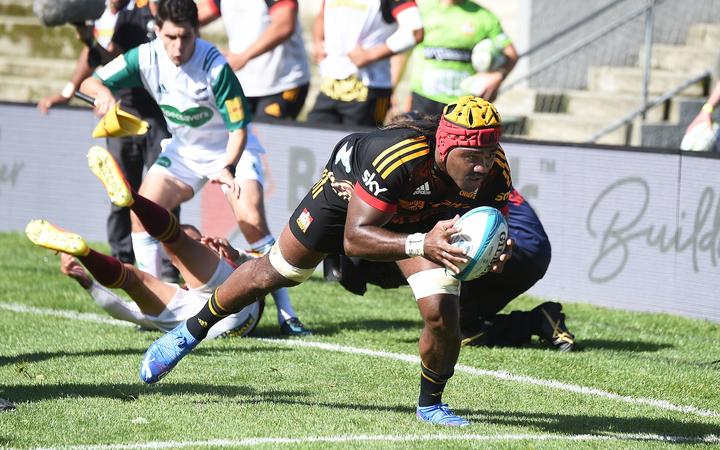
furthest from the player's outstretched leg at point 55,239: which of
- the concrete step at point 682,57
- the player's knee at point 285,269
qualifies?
the concrete step at point 682,57

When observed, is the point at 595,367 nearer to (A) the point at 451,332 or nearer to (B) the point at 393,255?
(A) the point at 451,332

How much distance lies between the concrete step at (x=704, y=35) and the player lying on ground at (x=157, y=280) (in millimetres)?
8257

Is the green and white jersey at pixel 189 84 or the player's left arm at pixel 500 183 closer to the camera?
the player's left arm at pixel 500 183

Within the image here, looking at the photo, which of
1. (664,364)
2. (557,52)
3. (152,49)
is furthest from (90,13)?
(557,52)

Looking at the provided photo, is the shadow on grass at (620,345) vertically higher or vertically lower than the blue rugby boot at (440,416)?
lower

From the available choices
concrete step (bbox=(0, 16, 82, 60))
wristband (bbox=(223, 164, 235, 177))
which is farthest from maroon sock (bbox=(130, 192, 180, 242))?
concrete step (bbox=(0, 16, 82, 60))

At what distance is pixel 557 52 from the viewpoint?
50.8 ft

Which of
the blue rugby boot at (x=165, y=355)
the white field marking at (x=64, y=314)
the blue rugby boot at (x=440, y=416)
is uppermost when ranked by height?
the blue rugby boot at (x=165, y=355)

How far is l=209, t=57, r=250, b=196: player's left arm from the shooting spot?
838 cm

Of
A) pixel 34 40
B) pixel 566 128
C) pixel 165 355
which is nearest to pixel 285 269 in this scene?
Result: pixel 165 355

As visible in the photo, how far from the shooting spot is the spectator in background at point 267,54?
11.2 metres

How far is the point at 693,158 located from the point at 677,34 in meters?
5.67

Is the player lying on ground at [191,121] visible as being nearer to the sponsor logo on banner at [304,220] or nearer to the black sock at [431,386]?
the sponsor logo on banner at [304,220]

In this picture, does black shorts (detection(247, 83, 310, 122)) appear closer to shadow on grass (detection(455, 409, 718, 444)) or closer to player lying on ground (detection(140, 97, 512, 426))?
player lying on ground (detection(140, 97, 512, 426))
